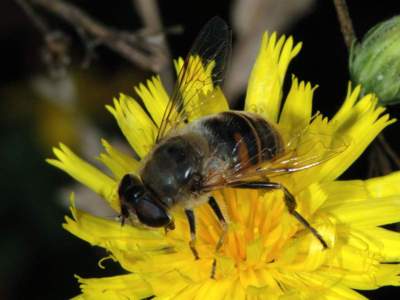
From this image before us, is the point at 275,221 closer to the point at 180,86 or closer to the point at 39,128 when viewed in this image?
the point at 180,86

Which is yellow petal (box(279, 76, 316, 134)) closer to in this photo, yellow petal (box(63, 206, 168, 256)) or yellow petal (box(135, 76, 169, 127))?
yellow petal (box(135, 76, 169, 127))

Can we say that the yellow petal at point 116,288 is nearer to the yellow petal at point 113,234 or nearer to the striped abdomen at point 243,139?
the yellow petal at point 113,234

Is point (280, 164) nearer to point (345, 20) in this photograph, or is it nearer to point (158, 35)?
point (345, 20)

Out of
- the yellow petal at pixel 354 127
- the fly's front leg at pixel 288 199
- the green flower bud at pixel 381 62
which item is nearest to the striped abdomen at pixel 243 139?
the fly's front leg at pixel 288 199

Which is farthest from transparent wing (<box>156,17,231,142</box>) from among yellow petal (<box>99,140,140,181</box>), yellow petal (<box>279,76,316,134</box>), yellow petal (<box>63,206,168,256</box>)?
yellow petal (<box>63,206,168,256</box>)

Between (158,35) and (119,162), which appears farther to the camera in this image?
(158,35)

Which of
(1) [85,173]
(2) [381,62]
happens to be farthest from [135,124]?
(2) [381,62]
